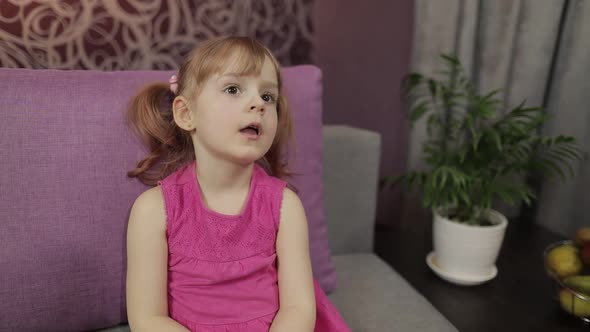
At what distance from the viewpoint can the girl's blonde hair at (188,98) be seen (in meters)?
0.81

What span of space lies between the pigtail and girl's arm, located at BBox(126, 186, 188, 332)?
9cm

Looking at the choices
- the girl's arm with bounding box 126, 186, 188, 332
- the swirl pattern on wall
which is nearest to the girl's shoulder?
the girl's arm with bounding box 126, 186, 188, 332

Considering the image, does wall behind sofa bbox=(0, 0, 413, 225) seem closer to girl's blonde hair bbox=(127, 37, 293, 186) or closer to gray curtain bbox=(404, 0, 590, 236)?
gray curtain bbox=(404, 0, 590, 236)

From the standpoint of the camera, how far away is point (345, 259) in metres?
1.36

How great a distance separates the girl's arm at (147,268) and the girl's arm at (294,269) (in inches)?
7.7

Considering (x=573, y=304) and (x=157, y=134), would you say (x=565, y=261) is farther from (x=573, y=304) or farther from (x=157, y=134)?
(x=157, y=134)

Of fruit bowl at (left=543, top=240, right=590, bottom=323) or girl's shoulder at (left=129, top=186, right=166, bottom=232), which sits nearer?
girl's shoulder at (left=129, top=186, right=166, bottom=232)

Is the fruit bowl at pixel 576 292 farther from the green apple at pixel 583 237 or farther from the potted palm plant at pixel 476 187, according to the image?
the potted palm plant at pixel 476 187

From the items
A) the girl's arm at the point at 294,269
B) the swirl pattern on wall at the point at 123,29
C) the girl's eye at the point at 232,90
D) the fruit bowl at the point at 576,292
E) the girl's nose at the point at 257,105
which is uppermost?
the swirl pattern on wall at the point at 123,29

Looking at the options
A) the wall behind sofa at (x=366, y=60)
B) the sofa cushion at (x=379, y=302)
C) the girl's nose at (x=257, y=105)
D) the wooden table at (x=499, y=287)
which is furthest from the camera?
the wall behind sofa at (x=366, y=60)

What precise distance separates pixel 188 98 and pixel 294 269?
14.7 inches

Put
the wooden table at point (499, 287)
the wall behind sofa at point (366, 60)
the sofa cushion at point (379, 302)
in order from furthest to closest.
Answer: the wall behind sofa at point (366, 60), the wooden table at point (499, 287), the sofa cushion at point (379, 302)

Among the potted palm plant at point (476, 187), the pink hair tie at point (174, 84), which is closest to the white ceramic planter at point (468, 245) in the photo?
the potted palm plant at point (476, 187)

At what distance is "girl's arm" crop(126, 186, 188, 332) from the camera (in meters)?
0.82
